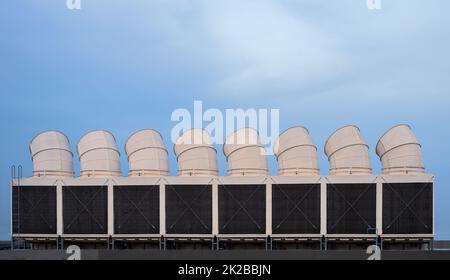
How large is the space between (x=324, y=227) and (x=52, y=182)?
12695 mm

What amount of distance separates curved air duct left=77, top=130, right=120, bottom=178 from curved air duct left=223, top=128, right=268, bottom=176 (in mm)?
5607

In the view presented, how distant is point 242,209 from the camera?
2073 cm

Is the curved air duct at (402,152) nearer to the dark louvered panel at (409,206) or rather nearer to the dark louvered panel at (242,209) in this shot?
the dark louvered panel at (409,206)

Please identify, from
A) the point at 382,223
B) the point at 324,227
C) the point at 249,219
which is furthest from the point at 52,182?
the point at 382,223

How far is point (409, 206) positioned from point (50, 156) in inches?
658

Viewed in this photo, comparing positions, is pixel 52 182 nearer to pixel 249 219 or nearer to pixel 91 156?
pixel 91 156

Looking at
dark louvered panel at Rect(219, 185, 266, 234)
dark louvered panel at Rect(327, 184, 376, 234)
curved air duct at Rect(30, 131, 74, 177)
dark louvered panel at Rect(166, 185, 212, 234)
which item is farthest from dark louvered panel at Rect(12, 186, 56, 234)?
dark louvered panel at Rect(327, 184, 376, 234)

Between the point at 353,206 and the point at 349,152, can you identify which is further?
the point at 349,152

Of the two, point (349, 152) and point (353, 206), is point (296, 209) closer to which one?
point (353, 206)

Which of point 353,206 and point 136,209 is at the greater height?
point 353,206

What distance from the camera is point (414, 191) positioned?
20359 millimetres

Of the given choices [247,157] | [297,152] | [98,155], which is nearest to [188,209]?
[247,157]

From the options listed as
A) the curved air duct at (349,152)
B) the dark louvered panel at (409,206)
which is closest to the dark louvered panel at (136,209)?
the curved air duct at (349,152)

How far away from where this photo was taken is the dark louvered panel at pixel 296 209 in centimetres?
2041
